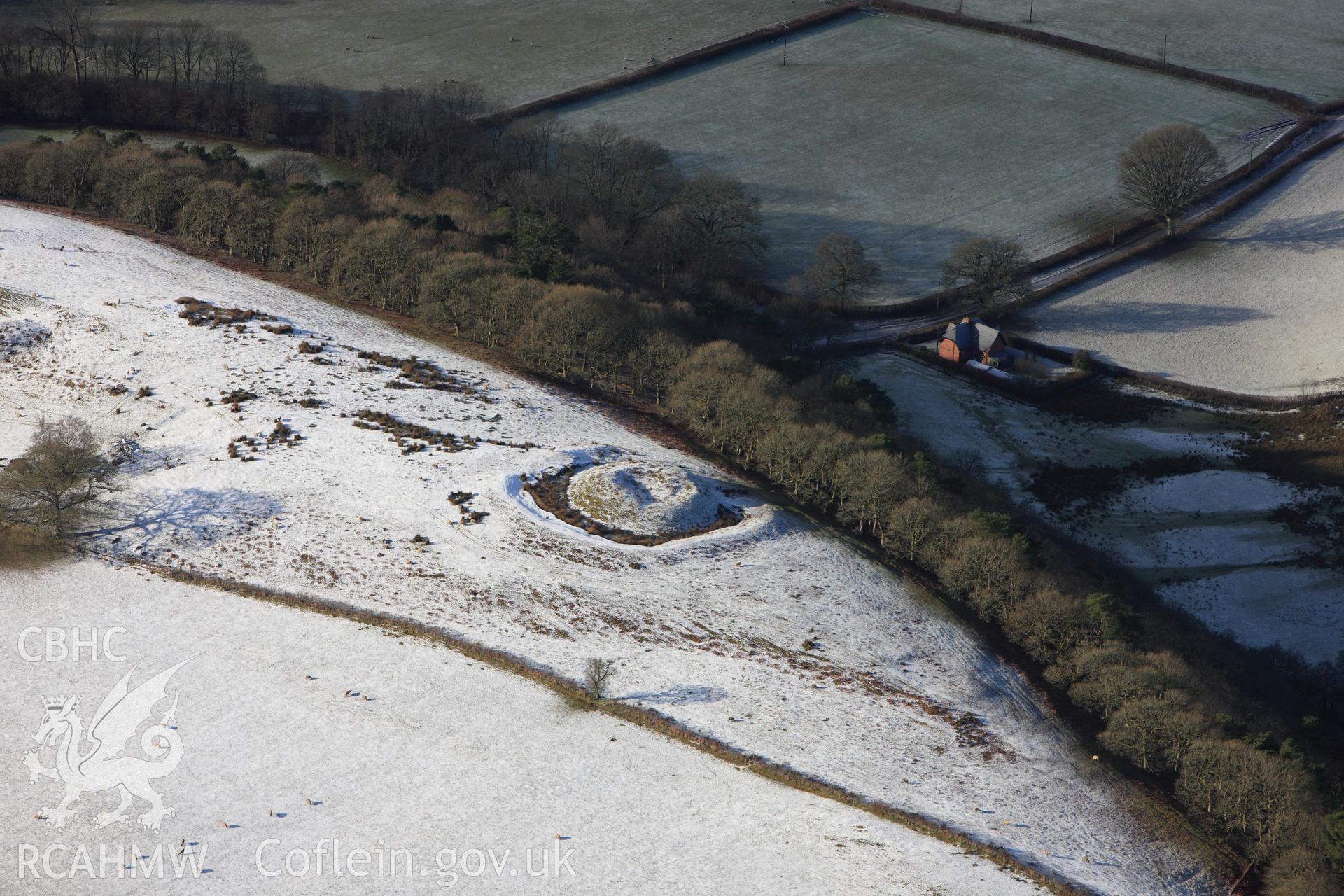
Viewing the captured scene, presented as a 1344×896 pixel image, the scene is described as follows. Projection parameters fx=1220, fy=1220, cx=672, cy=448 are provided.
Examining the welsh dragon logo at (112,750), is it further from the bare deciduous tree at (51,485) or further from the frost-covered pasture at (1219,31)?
the frost-covered pasture at (1219,31)

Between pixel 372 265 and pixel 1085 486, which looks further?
pixel 372 265

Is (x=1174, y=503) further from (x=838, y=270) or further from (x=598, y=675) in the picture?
(x=598, y=675)

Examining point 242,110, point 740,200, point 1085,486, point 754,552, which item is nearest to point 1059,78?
point 740,200

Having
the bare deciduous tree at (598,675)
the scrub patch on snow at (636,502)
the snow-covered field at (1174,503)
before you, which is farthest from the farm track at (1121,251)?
the bare deciduous tree at (598,675)

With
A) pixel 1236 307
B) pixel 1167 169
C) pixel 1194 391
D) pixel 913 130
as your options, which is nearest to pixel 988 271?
pixel 1194 391

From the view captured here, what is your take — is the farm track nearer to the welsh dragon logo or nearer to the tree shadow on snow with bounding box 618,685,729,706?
the tree shadow on snow with bounding box 618,685,729,706

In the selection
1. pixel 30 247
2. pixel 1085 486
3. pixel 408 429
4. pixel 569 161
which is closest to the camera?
pixel 408 429

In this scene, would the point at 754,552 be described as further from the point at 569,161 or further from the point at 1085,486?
the point at 569,161
